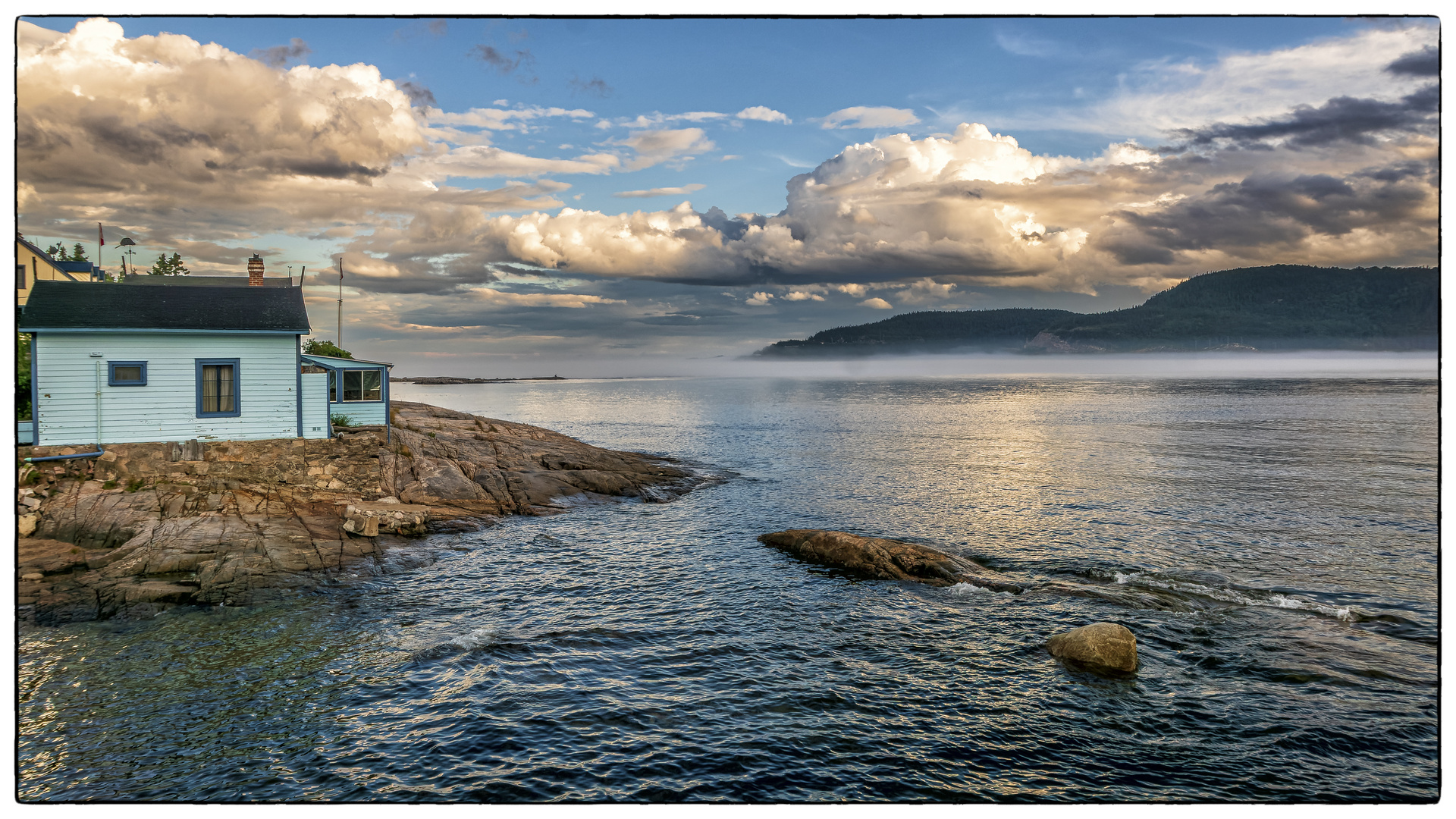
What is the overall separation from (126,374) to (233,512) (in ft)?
21.8

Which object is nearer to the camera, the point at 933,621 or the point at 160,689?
the point at 160,689

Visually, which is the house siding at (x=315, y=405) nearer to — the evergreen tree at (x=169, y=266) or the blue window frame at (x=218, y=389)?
the blue window frame at (x=218, y=389)

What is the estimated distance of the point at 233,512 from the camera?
24.9 metres

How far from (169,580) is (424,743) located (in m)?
13.8

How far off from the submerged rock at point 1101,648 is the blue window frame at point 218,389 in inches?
1183

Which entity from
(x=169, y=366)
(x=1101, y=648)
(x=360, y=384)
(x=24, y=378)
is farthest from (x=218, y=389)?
(x=1101, y=648)

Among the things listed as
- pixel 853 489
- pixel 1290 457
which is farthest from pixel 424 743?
pixel 1290 457

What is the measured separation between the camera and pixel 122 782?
10.8 metres

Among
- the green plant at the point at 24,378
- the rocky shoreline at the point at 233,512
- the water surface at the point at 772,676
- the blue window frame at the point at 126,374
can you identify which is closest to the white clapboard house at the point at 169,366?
the blue window frame at the point at 126,374

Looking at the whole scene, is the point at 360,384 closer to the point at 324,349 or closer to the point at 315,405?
the point at 315,405

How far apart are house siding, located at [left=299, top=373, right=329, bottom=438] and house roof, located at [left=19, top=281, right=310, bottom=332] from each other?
217cm

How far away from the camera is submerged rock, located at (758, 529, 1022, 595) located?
72.4ft

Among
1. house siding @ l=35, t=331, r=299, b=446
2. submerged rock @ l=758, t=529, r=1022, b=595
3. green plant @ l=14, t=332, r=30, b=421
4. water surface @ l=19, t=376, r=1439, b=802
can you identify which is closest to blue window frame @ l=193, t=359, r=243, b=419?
house siding @ l=35, t=331, r=299, b=446

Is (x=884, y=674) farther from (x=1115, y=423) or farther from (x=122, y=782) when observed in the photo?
(x=1115, y=423)
